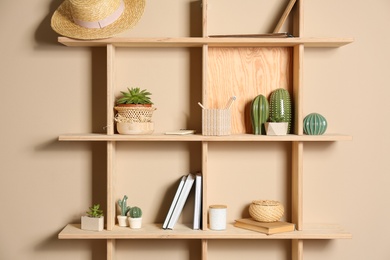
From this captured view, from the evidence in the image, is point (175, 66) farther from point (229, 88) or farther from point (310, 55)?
point (310, 55)

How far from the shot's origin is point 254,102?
9.23 feet

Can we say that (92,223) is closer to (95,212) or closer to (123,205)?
(95,212)

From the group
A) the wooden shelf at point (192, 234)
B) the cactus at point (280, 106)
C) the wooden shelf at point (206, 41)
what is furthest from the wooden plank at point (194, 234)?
the wooden shelf at point (206, 41)

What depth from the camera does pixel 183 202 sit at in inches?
110

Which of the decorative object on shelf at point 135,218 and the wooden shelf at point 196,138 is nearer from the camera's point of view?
the wooden shelf at point 196,138

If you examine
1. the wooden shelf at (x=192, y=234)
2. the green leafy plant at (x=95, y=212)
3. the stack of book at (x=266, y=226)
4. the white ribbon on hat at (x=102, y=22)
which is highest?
the white ribbon on hat at (x=102, y=22)

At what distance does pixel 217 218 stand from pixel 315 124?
65cm

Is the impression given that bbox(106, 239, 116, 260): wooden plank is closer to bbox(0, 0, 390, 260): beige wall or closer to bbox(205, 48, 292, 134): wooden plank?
bbox(0, 0, 390, 260): beige wall

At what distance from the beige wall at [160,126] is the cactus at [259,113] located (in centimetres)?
14

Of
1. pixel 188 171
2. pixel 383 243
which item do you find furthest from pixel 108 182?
pixel 383 243

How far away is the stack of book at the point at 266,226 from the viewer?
268 cm

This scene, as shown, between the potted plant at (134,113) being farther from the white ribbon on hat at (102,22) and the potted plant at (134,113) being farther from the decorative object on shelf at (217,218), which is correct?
the decorative object on shelf at (217,218)

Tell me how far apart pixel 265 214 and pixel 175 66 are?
0.86 m

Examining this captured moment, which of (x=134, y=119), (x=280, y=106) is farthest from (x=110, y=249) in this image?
(x=280, y=106)
